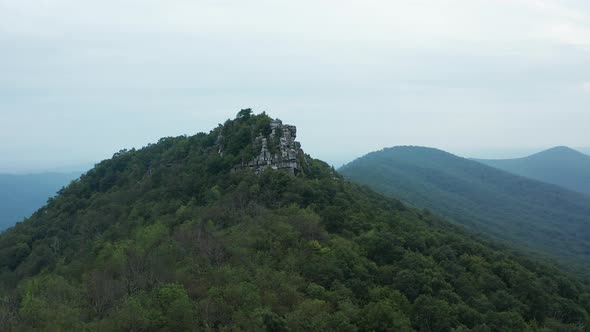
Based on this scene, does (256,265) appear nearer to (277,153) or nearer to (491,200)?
(277,153)

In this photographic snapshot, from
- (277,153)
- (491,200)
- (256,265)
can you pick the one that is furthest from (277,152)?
(491,200)

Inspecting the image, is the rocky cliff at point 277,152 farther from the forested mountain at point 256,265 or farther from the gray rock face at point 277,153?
the forested mountain at point 256,265

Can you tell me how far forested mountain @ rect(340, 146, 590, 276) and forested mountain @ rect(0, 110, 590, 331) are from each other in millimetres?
51938

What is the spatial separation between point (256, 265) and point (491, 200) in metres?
116

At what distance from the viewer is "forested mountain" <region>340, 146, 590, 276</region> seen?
319 ft

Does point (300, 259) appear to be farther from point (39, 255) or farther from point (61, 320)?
point (39, 255)

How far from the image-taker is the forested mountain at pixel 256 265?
21.4 m

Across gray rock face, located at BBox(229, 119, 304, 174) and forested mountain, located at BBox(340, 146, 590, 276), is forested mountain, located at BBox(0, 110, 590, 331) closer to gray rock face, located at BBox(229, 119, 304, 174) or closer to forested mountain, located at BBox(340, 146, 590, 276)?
gray rock face, located at BBox(229, 119, 304, 174)

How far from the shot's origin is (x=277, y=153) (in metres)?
43.8

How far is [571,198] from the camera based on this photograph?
134 metres

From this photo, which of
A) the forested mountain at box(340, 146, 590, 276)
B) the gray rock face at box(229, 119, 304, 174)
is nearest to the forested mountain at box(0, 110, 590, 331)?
the gray rock face at box(229, 119, 304, 174)

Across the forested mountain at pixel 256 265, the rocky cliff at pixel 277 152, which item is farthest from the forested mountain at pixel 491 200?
the rocky cliff at pixel 277 152

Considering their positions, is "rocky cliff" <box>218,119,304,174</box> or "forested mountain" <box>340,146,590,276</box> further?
"forested mountain" <box>340,146,590,276</box>

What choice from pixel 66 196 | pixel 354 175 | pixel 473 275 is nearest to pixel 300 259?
pixel 473 275
